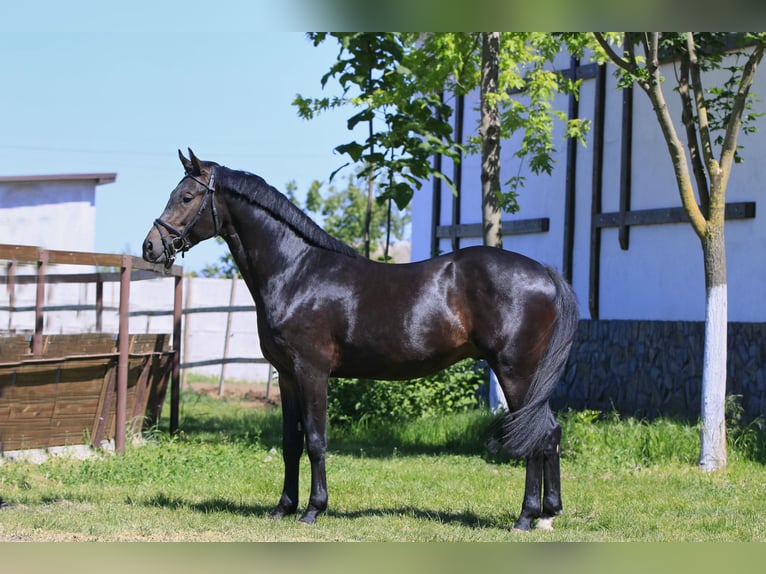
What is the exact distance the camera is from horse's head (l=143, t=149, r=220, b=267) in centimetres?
570

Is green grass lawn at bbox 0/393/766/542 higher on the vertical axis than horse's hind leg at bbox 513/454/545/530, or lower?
lower

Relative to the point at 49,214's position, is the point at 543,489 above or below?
below

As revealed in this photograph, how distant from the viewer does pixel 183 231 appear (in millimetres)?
5801

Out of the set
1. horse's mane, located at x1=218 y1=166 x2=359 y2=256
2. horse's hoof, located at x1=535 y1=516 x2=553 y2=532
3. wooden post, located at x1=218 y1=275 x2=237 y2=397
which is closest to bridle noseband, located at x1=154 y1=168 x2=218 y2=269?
horse's mane, located at x1=218 y1=166 x2=359 y2=256

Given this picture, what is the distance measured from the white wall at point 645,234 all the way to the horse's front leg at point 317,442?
648cm

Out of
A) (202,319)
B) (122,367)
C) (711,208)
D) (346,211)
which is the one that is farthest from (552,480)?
(346,211)

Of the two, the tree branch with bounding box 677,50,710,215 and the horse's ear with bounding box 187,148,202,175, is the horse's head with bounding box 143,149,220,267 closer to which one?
the horse's ear with bounding box 187,148,202,175

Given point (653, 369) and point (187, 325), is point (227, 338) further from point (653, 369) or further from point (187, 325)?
point (653, 369)

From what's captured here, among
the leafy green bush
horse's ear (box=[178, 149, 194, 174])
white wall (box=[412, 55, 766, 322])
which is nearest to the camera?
horse's ear (box=[178, 149, 194, 174])

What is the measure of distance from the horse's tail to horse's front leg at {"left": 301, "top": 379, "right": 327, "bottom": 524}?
3.88 ft

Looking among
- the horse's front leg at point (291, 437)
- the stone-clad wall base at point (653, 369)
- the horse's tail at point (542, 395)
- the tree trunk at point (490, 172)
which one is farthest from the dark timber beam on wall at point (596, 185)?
the horse's front leg at point (291, 437)

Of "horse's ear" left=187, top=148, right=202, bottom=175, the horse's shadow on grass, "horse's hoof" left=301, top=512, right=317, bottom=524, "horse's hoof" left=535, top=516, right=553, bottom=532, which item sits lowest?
the horse's shadow on grass

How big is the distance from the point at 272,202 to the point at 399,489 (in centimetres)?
284

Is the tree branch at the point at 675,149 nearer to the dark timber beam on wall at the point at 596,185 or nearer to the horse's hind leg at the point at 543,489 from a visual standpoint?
the horse's hind leg at the point at 543,489
